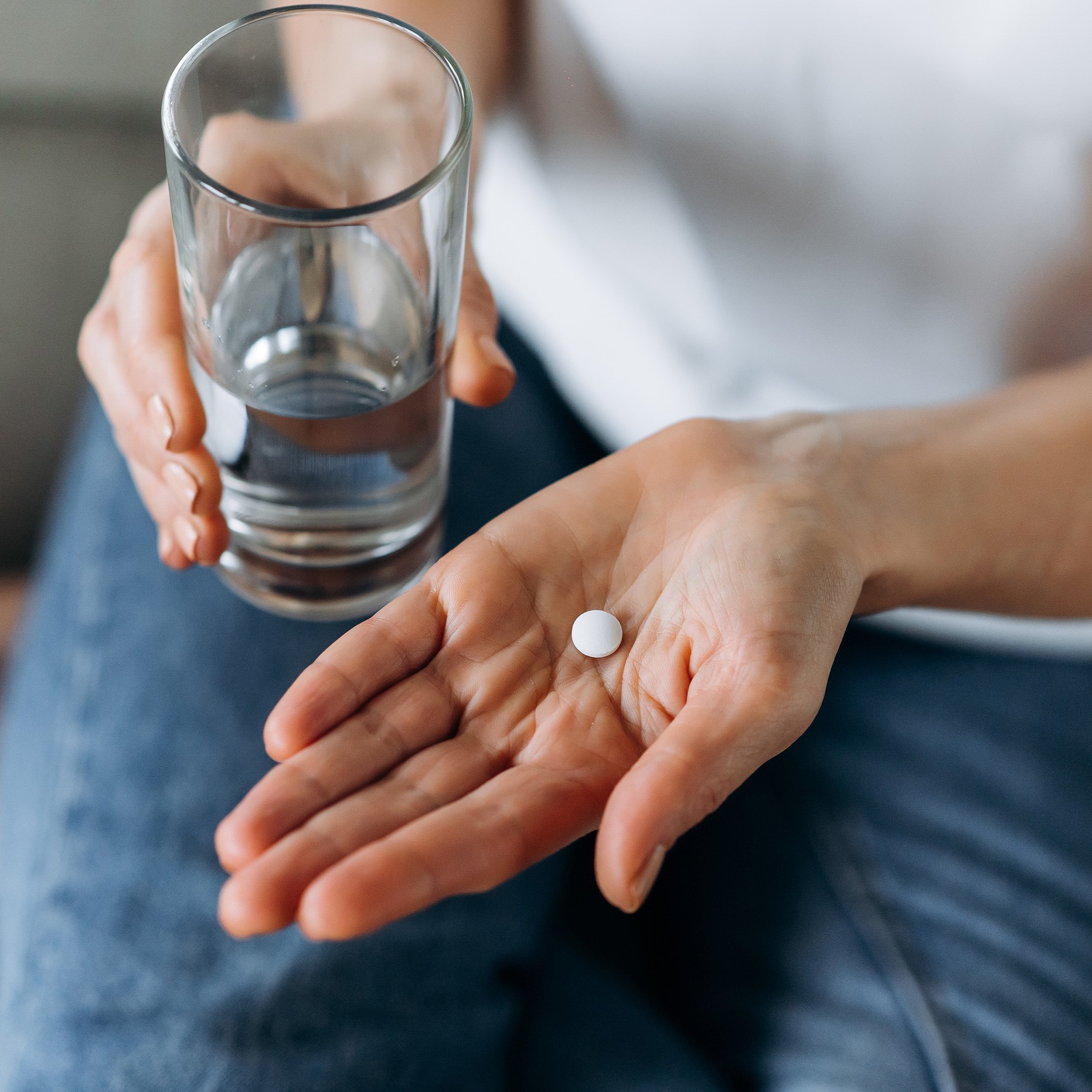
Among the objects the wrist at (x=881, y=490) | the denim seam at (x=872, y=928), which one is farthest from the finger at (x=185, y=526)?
the denim seam at (x=872, y=928)

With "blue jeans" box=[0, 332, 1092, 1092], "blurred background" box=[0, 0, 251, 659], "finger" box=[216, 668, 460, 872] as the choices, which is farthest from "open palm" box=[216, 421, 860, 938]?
"blurred background" box=[0, 0, 251, 659]

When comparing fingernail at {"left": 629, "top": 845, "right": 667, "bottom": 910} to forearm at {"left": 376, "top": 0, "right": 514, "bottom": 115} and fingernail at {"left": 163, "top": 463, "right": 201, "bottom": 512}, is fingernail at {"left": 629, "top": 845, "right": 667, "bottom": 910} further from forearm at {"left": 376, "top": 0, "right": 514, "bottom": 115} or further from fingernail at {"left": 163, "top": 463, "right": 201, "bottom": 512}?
forearm at {"left": 376, "top": 0, "right": 514, "bottom": 115}

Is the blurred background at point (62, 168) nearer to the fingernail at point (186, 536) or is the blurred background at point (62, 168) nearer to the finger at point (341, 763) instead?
the fingernail at point (186, 536)

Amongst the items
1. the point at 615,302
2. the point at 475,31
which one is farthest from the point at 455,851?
the point at 475,31

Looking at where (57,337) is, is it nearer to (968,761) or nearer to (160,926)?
(160,926)

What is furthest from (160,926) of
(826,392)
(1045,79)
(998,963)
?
(1045,79)
